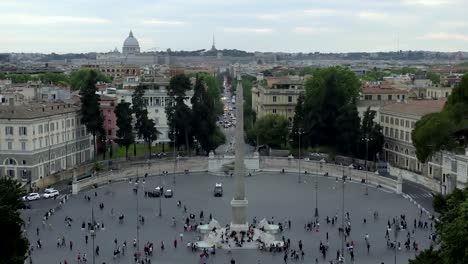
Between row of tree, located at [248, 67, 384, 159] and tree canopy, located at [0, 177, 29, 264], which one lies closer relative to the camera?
tree canopy, located at [0, 177, 29, 264]

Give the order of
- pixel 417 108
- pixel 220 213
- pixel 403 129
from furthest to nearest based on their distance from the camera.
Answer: pixel 417 108
pixel 403 129
pixel 220 213

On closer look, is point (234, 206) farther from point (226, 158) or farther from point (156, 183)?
point (226, 158)

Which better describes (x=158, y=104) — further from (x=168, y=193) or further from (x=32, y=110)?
(x=168, y=193)

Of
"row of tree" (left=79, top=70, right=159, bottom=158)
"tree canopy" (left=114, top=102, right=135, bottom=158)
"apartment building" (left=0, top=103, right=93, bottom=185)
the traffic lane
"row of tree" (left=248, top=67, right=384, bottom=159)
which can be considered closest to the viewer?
the traffic lane

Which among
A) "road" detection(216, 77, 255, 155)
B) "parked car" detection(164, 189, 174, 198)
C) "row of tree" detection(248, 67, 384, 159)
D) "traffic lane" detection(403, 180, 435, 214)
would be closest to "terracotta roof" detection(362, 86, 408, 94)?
"row of tree" detection(248, 67, 384, 159)

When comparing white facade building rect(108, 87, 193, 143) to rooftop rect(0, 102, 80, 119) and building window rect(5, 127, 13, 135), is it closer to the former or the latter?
rooftop rect(0, 102, 80, 119)

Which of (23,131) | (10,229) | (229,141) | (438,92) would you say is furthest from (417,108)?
(10,229)

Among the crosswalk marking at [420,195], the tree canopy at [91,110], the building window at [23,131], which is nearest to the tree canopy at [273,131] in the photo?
the tree canopy at [91,110]
